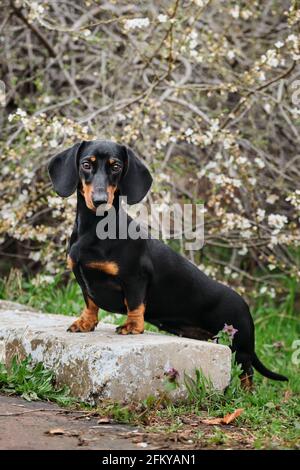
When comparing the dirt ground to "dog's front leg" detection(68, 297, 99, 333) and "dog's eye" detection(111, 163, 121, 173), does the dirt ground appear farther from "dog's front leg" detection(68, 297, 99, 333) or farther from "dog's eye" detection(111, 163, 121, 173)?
"dog's eye" detection(111, 163, 121, 173)

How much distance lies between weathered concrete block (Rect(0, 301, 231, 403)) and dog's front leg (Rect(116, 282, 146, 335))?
0.07 m

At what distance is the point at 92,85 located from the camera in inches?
314

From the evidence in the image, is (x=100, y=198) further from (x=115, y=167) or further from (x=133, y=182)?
(x=133, y=182)

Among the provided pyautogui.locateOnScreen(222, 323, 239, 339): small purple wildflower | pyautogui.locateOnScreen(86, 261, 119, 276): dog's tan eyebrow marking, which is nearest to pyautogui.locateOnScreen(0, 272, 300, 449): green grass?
pyautogui.locateOnScreen(222, 323, 239, 339): small purple wildflower

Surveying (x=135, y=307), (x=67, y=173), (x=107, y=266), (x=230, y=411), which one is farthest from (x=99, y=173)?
(x=230, y=411)

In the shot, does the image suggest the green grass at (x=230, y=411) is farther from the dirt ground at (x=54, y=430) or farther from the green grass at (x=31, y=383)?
the dirt ground at (x=54, y=430)

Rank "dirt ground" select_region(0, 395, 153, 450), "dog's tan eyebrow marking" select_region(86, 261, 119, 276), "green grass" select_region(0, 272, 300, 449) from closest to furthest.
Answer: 1. "dirt ground" select_region(0, 395, 153, 450)
2. "green grass" select_region(0, 272, 300, 449)
3. "dog's tan eyebrow marking" select_region(86, 261, 119, 276)

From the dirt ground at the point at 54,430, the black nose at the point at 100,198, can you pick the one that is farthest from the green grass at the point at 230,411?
the black nose at the point at 100,198

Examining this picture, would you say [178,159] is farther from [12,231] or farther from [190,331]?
[190,331]

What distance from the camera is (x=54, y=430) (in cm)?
340

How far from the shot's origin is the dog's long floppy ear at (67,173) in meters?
4.17

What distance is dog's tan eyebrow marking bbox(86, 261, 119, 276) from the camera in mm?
4102

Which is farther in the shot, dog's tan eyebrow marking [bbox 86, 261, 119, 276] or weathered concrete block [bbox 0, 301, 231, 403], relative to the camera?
dog's tan eyebrow marking [bbox 86, 261, 119, 276]

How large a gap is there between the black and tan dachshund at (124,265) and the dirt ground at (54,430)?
0.69 m
